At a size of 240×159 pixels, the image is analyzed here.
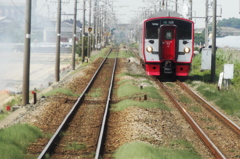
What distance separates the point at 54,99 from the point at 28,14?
10.4 feet

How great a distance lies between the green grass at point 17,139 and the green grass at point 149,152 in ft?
6.17

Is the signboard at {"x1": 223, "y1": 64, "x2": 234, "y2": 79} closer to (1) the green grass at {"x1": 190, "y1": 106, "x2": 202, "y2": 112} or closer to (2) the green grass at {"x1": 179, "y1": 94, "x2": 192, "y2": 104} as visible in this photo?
(2) the green grass at {"x1": 179, "y1": 94, "x2": 192, "y2": 104}

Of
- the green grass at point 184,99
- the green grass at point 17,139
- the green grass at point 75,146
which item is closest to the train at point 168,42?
the green grass at point 184,99

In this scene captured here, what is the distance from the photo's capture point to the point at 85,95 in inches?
730

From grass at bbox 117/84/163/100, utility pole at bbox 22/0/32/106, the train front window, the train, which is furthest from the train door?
utility pole at bbox 22/0/32/106

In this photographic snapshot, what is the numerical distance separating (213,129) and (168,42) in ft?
34.1

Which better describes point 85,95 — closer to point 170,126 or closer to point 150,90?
point 150,90

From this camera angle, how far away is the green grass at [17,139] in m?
8.66

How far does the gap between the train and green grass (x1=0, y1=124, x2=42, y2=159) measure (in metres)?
12.2

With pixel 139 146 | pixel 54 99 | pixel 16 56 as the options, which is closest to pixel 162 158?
pixel 139 146

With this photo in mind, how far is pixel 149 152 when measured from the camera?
28.5ft

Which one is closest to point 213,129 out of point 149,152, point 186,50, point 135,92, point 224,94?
point 149,152

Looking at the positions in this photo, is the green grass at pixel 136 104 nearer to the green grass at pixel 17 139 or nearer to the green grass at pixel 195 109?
the green grass at pixel 195 109

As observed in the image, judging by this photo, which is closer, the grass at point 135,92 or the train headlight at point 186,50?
the grass at point 135,92
